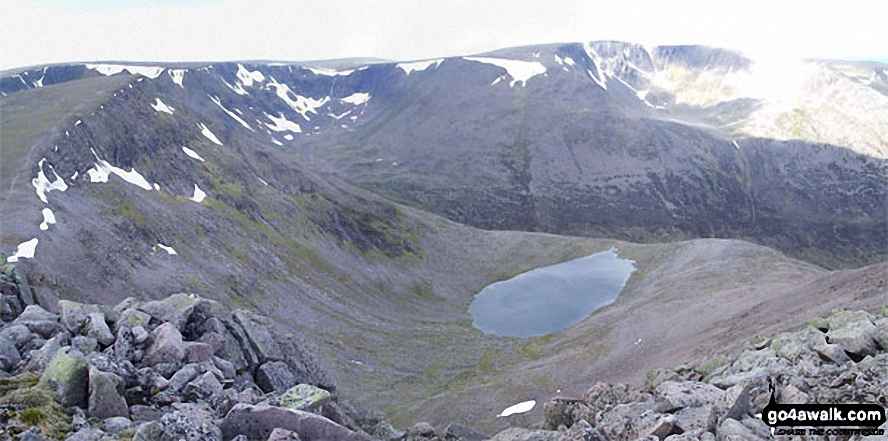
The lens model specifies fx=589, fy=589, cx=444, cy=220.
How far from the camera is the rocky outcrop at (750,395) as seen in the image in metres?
17.6

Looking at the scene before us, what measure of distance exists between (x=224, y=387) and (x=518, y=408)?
40077 millimetres

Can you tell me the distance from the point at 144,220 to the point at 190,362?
71.9 metres

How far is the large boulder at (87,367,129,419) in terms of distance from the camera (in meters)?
18.6

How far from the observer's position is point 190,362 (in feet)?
77.4

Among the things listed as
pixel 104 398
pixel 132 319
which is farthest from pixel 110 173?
pixel 104 398

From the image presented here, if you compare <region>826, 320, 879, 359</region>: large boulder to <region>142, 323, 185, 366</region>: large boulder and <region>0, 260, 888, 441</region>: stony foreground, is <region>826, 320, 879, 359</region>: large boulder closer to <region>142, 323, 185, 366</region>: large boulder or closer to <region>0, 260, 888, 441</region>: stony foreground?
<region>0, 260, 888, 441</region>: stony foreground

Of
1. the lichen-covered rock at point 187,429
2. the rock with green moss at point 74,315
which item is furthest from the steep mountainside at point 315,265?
the lichen-covered rock at point 187,429

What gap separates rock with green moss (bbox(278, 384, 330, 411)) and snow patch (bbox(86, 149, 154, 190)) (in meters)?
79.8

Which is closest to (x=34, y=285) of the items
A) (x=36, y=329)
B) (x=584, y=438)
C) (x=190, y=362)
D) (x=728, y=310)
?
(x=36, y=329)

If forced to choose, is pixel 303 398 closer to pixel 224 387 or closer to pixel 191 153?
pixel 224 387

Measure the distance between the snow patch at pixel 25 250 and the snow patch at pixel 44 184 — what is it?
11.4 metres

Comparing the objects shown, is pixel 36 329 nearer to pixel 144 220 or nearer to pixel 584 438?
pixel 584 438

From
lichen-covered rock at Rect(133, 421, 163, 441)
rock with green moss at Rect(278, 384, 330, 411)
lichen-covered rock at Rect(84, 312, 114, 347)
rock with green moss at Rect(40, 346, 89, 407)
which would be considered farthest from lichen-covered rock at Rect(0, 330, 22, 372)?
rock with green moss at Rect(278, 384, 330, 411)

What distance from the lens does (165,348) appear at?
23234 millimetres
